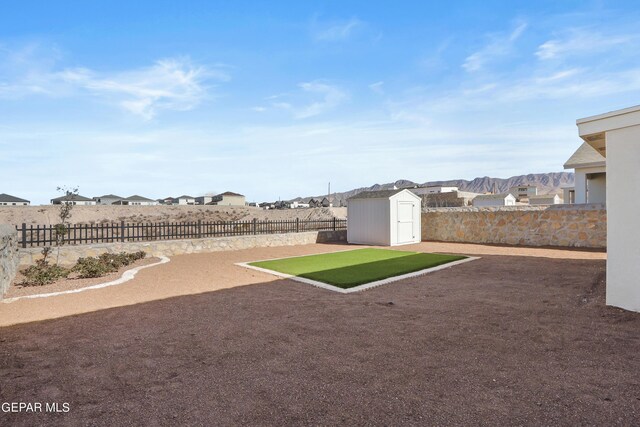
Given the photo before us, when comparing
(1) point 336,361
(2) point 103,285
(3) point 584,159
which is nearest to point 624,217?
(1) point 336,361

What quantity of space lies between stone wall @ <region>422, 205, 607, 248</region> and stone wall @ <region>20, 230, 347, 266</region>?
18.9 feet

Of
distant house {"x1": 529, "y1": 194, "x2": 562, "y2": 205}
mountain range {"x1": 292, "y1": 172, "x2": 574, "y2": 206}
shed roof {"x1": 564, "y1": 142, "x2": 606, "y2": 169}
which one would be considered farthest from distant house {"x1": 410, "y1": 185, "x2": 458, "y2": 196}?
mountain range {"x1": 292, "y1": 172, "x2": 574, "y2": 206}

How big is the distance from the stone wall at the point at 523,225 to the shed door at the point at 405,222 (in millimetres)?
2242

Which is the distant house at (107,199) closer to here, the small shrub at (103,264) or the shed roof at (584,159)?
the small shrub at (103,264)

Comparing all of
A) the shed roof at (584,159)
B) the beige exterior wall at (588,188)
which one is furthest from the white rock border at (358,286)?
the beige exterior wall at (588,188)

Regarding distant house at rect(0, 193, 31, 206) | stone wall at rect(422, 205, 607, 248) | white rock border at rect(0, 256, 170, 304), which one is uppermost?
distant house at rect(0, 193, 31, 206)

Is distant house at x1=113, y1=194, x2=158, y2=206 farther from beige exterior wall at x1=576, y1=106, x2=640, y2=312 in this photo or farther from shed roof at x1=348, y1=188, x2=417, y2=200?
beige exterior wall at x1=576, y1=106, x2=640, y2=312

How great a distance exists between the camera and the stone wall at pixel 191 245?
1180 centimetres

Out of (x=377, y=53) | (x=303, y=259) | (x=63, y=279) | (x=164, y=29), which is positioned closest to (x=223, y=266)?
(x=303, y=259)

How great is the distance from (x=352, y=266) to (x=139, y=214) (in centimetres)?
4566

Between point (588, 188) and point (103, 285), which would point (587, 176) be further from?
point (103, 285)

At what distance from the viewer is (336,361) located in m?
3.93

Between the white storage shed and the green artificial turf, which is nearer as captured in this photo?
the green artificial turf

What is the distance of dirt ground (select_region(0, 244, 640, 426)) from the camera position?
9.60 feet
